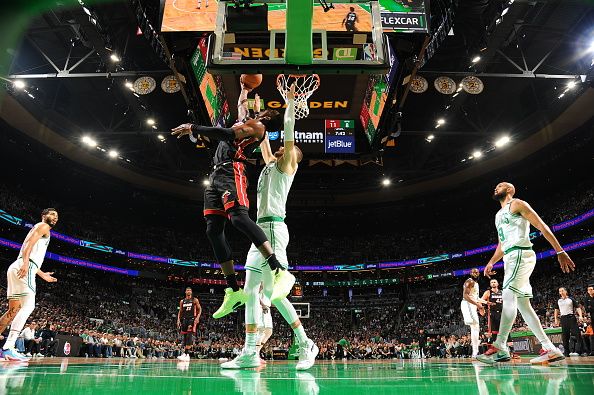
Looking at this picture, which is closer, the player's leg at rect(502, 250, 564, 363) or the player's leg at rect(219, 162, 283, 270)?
the player's leg at rect(219, 162, 283, 270)

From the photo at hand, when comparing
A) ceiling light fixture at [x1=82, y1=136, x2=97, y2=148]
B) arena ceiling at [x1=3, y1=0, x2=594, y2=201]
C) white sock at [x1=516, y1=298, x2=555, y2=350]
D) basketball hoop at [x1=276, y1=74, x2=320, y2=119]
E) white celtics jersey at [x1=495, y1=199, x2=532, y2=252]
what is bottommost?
white sock at [x1=516, y1=298, x2=555, y2=350]

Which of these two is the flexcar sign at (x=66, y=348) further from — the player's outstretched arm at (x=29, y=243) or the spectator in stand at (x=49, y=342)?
the player's outstretched arm at (x=29, y=243)

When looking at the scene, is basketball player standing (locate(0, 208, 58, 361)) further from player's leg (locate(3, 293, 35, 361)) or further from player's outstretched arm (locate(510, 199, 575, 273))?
player's outstretched arm (locate(510, 199, 575, 273))

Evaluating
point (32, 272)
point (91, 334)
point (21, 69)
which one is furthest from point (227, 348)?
point (32, 272)

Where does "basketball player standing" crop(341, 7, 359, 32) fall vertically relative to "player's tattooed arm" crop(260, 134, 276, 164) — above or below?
above

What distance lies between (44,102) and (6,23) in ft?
70.0

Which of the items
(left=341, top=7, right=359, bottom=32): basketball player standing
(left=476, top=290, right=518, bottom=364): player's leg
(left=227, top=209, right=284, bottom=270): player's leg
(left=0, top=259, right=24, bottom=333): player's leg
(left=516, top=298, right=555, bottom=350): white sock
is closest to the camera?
(left=227, top=209, right=284, bottom=270): player's leg

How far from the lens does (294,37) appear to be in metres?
5.43

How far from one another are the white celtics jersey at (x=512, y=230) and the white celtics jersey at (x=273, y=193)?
8.59 ft

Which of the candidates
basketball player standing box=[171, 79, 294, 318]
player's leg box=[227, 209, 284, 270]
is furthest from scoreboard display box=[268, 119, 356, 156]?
player's leg box=[227, 209, 284, 270]

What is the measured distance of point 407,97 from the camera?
19.0 meters

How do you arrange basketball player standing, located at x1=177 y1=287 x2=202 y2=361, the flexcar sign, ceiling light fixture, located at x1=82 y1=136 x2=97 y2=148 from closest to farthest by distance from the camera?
basketball player standing, located at x1=177 y1=287 x2=202 y2=361, the flexcar sign, ceiling light fixture, located at x1=82 y1=136 x2=97 y2=148

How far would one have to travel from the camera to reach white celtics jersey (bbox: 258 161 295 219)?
463cm

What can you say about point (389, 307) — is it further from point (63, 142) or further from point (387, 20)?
point (387, 20)
